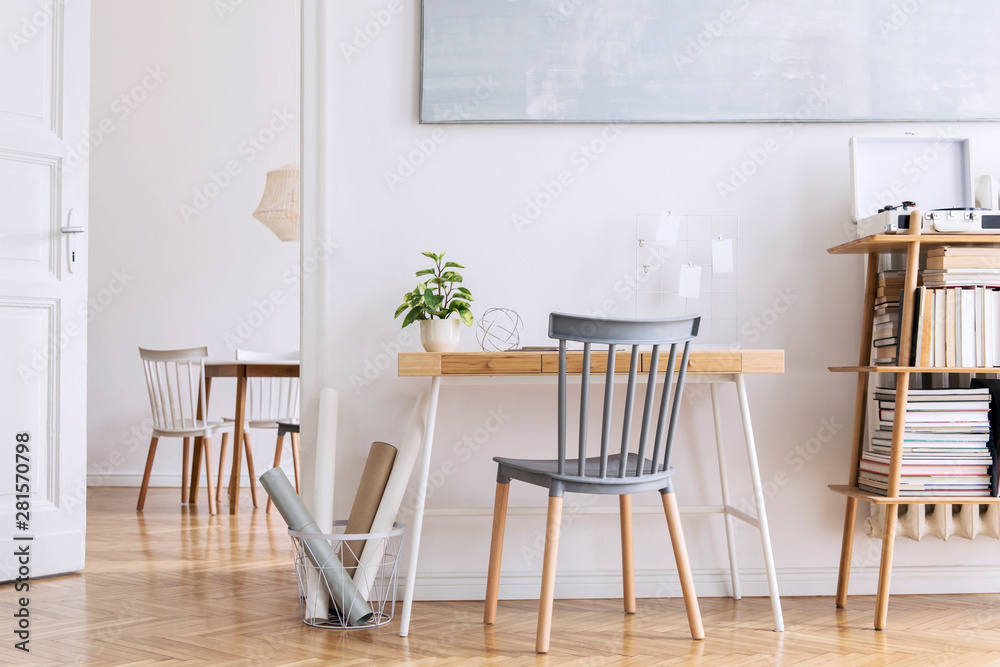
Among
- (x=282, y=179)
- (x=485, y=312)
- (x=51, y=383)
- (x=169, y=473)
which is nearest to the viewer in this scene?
(x=485, y=312)

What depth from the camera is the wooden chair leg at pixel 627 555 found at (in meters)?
2.23

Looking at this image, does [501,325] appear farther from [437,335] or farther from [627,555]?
[627,555]

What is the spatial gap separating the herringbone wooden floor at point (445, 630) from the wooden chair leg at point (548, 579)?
0.05 m

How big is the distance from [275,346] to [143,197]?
1249 millimetres

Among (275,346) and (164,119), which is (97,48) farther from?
(275,346)

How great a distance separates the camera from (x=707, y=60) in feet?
8.20

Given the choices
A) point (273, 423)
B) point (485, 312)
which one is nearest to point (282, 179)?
point (273, 423)

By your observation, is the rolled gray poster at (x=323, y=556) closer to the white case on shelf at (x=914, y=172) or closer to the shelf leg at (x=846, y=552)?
the shelf leg at (x=846, y=552)

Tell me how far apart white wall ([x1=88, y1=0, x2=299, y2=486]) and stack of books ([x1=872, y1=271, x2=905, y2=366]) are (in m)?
3.53

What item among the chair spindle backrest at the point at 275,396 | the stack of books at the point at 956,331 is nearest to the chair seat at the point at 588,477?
the stack of books at the point at 956,331

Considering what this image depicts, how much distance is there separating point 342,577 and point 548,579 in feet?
1.86

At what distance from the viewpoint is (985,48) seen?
254cm

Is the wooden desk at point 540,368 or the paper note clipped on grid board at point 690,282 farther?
the paper note clipped on grid board at point 690,282

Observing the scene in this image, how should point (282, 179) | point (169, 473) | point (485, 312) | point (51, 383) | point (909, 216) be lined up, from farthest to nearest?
1. point (169, 473)
2. point (282, 179)
3. point (51, 383)
4. point (485, 312)
5. point (909, 216)
